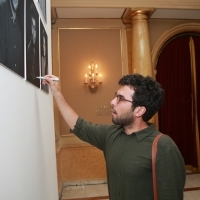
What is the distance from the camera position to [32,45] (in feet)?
3.58

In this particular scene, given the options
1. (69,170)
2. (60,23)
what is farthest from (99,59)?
(69,170)

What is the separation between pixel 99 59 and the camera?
16.1ft

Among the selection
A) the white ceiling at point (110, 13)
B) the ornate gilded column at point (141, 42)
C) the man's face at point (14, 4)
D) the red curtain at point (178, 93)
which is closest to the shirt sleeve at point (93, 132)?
the man's face at point (14, 4)

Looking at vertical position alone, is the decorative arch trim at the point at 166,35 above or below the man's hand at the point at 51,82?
above

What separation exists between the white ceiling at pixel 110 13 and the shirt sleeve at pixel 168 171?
3.89m

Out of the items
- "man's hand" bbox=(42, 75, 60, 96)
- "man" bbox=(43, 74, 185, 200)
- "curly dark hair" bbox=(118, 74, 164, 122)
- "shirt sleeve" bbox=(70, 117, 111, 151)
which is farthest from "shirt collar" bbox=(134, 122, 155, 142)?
"man's hand" bbox=(42, 75, 60, 96)

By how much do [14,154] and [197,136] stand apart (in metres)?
5.12

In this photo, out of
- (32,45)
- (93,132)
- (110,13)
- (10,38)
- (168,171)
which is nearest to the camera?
(10,38)

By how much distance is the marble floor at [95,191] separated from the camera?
395cm

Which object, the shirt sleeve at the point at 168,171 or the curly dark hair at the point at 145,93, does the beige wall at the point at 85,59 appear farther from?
the shirt sleeve at the point at 168,171

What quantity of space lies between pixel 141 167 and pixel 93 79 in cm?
352

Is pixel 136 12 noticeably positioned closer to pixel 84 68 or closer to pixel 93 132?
pixel 84 68

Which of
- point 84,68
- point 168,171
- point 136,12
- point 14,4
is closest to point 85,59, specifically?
point 84,68

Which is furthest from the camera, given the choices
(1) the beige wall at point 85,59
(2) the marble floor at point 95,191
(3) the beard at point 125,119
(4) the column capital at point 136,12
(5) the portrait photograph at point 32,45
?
(1) the beige wall at point 85,59
